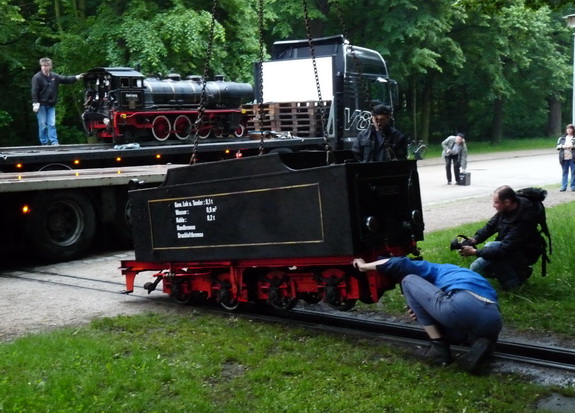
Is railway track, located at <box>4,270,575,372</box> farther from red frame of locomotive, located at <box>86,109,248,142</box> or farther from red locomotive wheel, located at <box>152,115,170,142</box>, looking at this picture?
red locomotive wheel, located at <box>152,115,170,142</box>

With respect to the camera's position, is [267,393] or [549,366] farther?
[549,366]

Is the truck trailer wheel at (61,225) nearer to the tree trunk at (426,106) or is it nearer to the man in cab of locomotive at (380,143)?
the man in cab of locomotive at (380,143)

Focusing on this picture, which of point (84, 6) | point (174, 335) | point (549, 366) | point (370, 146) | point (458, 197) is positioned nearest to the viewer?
point (549, 366)

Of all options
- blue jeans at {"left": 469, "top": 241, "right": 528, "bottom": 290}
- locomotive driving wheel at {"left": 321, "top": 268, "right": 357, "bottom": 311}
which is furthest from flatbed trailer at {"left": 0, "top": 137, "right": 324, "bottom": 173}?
blue jeans at {"left": 469, "top": 241, "right": 528, "bottom": 290}

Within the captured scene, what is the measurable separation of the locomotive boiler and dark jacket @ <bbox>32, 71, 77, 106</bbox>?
938cm

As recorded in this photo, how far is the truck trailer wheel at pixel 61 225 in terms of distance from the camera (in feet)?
42.1

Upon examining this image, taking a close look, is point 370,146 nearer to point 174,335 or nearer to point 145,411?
point 174,335

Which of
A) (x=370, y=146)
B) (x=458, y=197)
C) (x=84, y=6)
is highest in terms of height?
(x=84, y=6)

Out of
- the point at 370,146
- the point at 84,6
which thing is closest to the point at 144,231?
the point at 370,146

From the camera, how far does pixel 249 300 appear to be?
8516 millimetres

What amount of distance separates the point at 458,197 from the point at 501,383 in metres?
15.0

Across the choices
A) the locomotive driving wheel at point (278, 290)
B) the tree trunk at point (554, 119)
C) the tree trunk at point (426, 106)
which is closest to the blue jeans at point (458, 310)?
the locomotive driving wheel at point (278, 290)

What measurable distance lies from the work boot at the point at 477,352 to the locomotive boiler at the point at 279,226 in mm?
1108

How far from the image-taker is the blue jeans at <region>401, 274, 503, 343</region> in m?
6.45
